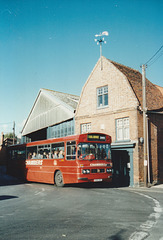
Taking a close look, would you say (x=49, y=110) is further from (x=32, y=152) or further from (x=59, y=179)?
(x=59, y=179)

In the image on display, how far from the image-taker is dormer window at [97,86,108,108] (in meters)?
20.8

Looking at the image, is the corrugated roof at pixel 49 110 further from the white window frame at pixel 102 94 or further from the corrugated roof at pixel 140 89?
the corrugated roof at pixel 140 89

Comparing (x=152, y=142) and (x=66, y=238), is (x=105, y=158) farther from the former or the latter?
(x=66, y=238)

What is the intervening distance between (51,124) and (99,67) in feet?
28.4

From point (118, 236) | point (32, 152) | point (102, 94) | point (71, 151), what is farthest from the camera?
point (102, 94)

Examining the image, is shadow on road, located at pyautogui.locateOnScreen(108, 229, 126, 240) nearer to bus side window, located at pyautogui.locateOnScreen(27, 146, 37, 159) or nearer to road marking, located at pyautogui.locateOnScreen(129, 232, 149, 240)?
road marking, located at pyautogui.locateOnScreen(129, 232, 149, 240)

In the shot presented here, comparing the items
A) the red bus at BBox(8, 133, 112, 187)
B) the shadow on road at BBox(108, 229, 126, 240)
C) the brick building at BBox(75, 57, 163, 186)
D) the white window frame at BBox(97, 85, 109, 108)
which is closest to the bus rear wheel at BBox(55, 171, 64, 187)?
the red bus at BBox(8, 133, 112, 187)

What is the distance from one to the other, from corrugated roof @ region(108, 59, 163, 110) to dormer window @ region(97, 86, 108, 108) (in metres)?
2.05

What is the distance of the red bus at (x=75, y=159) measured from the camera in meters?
13.9

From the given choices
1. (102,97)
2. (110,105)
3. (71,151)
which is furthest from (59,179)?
(102,97)

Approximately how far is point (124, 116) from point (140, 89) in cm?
266

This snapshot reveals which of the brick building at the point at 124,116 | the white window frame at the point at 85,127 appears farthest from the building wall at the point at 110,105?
the white window frame at the point at 85,127

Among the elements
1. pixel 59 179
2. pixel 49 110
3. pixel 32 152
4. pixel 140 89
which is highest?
pixel 140 89

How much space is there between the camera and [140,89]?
1980cm
